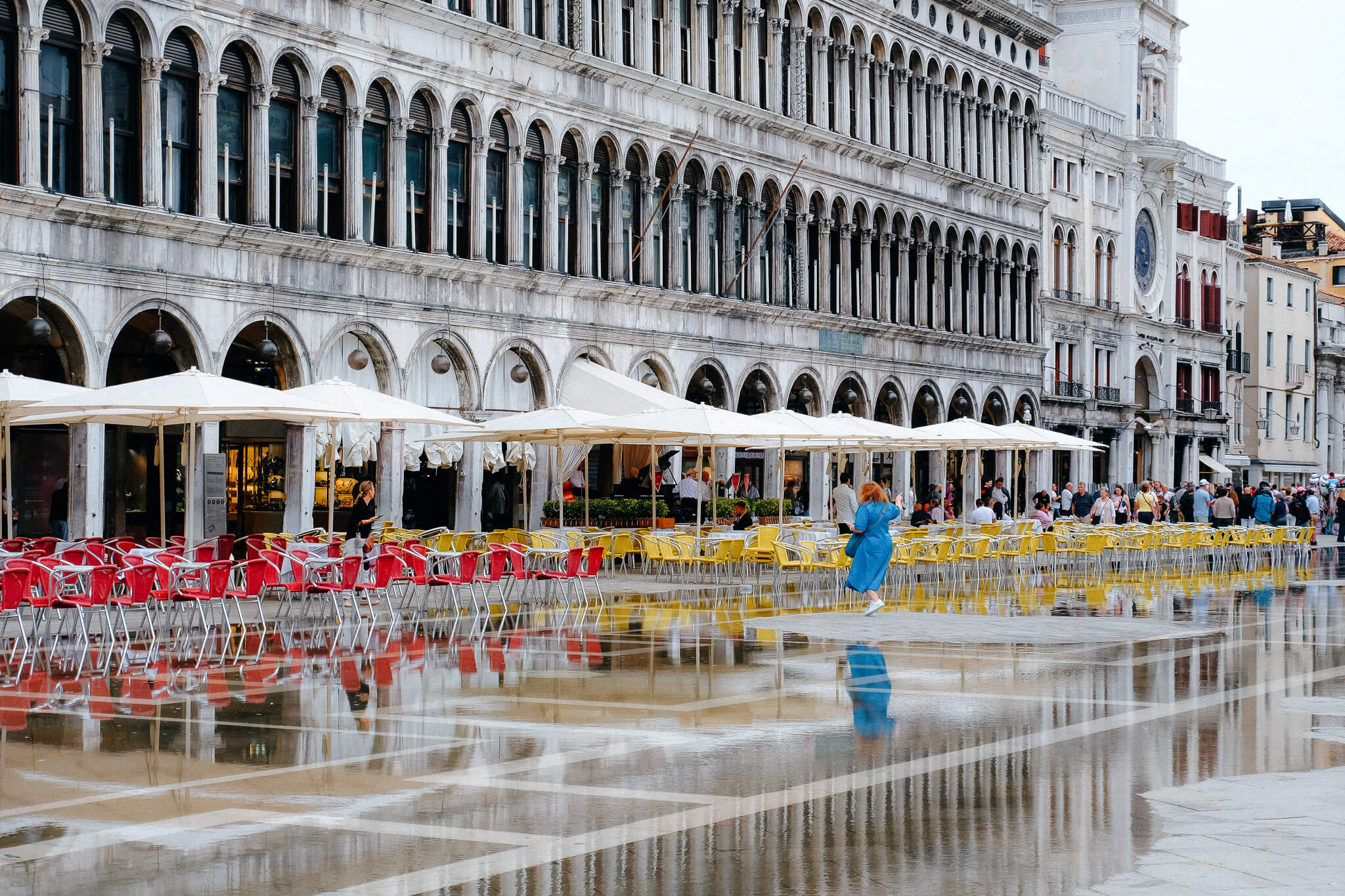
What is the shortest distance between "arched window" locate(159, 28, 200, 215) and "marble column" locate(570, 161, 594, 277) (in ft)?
34.0

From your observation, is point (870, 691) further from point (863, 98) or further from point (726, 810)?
point (863, 98)

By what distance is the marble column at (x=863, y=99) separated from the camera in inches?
1895

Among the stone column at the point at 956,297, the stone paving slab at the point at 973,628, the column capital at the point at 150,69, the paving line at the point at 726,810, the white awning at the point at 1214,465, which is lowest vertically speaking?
the stone paving slab at the point at 973,628

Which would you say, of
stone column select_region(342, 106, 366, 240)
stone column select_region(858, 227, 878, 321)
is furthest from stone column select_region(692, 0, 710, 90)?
stone column select_region(342, 106, 366, 240)

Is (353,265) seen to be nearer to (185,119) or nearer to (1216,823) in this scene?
(185,119)

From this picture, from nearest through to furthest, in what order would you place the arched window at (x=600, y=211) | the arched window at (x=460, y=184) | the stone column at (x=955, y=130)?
the arched window at (x=460, y=184), the arched window at (x=600, y=211), the stone column at (x=955, y=130)

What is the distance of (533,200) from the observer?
1437 inches

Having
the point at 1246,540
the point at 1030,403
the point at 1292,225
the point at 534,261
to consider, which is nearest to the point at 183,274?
the point at 534,261

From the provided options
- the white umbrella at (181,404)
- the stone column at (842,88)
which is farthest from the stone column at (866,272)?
the white umbrella at (181,404)

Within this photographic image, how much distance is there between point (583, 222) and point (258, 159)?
927 centimetres

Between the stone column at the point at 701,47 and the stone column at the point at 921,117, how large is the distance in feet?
38.9

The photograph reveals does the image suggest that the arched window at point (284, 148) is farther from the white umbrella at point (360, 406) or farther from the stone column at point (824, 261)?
the stone column at point (824, 261)

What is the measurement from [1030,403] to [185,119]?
122ft

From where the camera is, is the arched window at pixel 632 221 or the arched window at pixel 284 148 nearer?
the arched window at pixel 284 148
